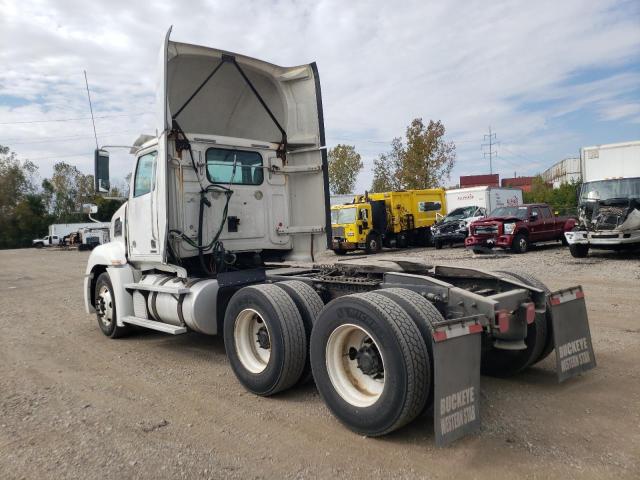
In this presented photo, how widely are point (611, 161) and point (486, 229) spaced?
460 cm

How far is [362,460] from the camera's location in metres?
3.57

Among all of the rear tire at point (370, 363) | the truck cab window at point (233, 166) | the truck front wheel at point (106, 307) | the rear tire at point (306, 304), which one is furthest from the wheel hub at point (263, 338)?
the truck front wheel at point (106, 307)

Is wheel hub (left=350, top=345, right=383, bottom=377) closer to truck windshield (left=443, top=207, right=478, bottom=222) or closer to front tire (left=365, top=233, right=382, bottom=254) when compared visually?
front tire (left=365, top=233, right=382, bottom=254)

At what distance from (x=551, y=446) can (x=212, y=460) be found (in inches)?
92.2

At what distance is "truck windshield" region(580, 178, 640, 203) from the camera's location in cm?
1572

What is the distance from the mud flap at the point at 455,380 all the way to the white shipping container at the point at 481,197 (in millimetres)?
22900

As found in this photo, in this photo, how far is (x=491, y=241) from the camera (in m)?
19.0

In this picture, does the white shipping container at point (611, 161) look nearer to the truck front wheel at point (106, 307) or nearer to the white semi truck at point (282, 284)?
the white semi truck at point (282, 284)

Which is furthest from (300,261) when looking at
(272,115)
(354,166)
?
(354,166)

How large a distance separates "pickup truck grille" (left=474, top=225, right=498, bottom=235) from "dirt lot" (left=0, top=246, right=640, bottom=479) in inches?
485

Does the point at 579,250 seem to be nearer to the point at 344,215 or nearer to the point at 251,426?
the point at 344,215

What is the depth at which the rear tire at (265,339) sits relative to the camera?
4676 millimetres

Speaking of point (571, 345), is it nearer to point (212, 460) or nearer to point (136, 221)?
point (212, 460)

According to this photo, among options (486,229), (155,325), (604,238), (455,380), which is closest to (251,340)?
(155,325)
